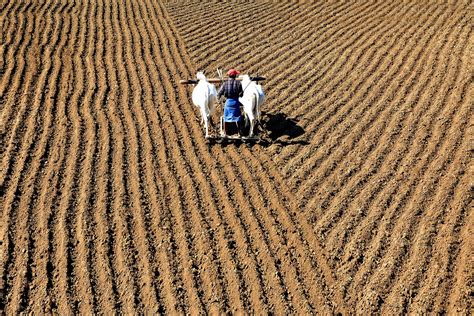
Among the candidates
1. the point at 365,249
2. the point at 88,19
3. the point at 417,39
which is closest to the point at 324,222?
the point at 365,249

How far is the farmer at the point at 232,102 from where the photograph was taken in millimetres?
7844

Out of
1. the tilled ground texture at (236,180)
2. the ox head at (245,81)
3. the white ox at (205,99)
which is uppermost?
the ox head at (245,81)

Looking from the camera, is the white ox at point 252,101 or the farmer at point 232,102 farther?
the white ox at point 252,101

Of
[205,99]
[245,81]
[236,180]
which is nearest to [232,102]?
[205,99]

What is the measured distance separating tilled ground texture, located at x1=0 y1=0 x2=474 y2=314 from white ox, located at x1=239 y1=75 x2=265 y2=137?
19.3 inches

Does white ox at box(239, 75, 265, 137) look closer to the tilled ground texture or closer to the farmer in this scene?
the farmer

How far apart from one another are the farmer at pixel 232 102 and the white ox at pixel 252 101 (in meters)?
0.18

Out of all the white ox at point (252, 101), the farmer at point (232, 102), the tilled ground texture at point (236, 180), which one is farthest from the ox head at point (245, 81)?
the tilled ground texture at point (236, 180)

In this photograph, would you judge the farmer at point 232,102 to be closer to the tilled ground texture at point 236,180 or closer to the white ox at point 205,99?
the white ox at point 205,99

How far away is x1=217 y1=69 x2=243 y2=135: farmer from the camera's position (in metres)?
7.84

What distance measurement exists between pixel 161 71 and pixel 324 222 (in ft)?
20.0

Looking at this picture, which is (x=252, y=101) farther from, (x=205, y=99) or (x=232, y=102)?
(x=205, y=99)

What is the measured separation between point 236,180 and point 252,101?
5.42ft

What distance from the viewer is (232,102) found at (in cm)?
791
